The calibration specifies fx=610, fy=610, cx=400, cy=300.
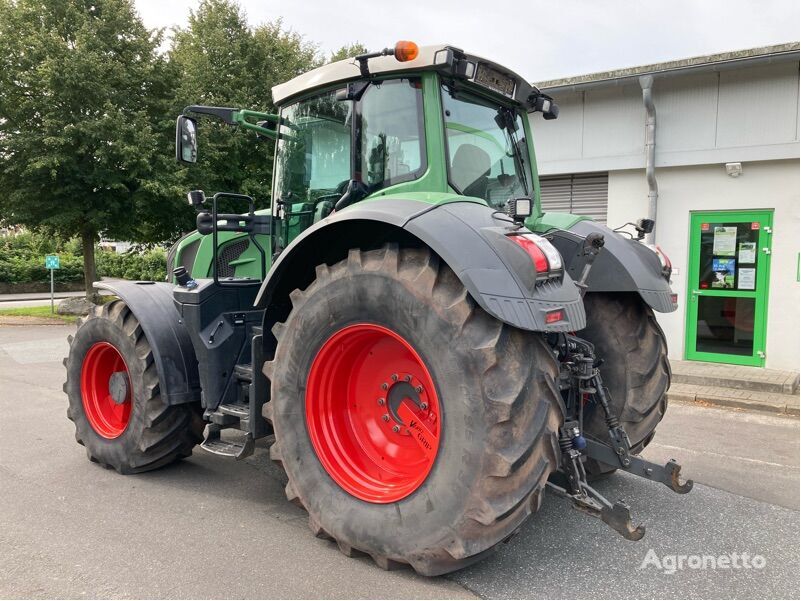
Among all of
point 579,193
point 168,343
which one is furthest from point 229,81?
point 168,343

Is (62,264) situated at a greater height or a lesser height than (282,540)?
greater

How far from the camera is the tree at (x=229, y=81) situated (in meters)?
15.2

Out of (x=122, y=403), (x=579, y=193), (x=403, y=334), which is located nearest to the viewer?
(x=403, y=334)

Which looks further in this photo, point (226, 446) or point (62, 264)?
point (62, 264)

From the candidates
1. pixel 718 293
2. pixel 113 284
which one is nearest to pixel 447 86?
pixel 113 284

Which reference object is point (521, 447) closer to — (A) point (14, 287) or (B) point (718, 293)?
(B) point (718, 293)

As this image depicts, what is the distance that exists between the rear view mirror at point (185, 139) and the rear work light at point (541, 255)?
2.42m

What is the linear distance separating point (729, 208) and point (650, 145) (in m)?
1.38

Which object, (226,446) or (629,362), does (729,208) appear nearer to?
(629,362)

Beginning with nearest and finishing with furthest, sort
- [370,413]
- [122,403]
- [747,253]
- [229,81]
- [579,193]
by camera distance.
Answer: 1. [370,413]
2. [122,403]
3. [747,253]
4. [579,193]
5. [229,81]

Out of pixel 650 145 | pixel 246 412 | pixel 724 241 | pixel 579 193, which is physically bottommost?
pixel 246 412

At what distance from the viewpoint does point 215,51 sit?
16.7 metres

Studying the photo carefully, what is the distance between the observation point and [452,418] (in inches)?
103

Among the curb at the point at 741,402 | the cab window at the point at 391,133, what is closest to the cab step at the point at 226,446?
the cab window at the point at 391,133
